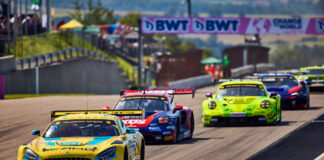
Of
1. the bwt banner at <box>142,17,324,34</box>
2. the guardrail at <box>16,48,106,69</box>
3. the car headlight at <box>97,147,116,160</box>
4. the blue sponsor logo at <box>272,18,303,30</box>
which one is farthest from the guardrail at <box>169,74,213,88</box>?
the car headlight at <box>97,147,116,160</box>

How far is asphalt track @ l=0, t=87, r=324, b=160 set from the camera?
14680mm

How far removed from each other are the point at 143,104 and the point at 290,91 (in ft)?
35.2

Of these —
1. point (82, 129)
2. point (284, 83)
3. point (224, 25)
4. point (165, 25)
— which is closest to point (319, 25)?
point (224, 25)

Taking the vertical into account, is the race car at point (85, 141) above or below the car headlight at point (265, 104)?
above

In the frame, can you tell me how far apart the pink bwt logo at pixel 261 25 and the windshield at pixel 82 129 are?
44311 mm

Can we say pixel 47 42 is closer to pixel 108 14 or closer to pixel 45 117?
pixel 45 117

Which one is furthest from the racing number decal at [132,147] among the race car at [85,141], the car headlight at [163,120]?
the car headlight at [163,120]

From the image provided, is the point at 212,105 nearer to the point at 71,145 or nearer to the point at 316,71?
the point at 71,145

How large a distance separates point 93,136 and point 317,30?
45.2 meters

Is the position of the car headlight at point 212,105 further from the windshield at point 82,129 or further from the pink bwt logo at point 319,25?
the pink bwt logo at point 319,25

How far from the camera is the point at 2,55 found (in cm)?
4166

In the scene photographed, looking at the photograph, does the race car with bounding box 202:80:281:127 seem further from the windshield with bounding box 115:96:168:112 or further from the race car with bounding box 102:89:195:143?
the windshield with bounding box 115:96:168:112

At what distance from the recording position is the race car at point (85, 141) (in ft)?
34.2

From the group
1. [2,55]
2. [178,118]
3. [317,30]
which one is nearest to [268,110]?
[178,118]
